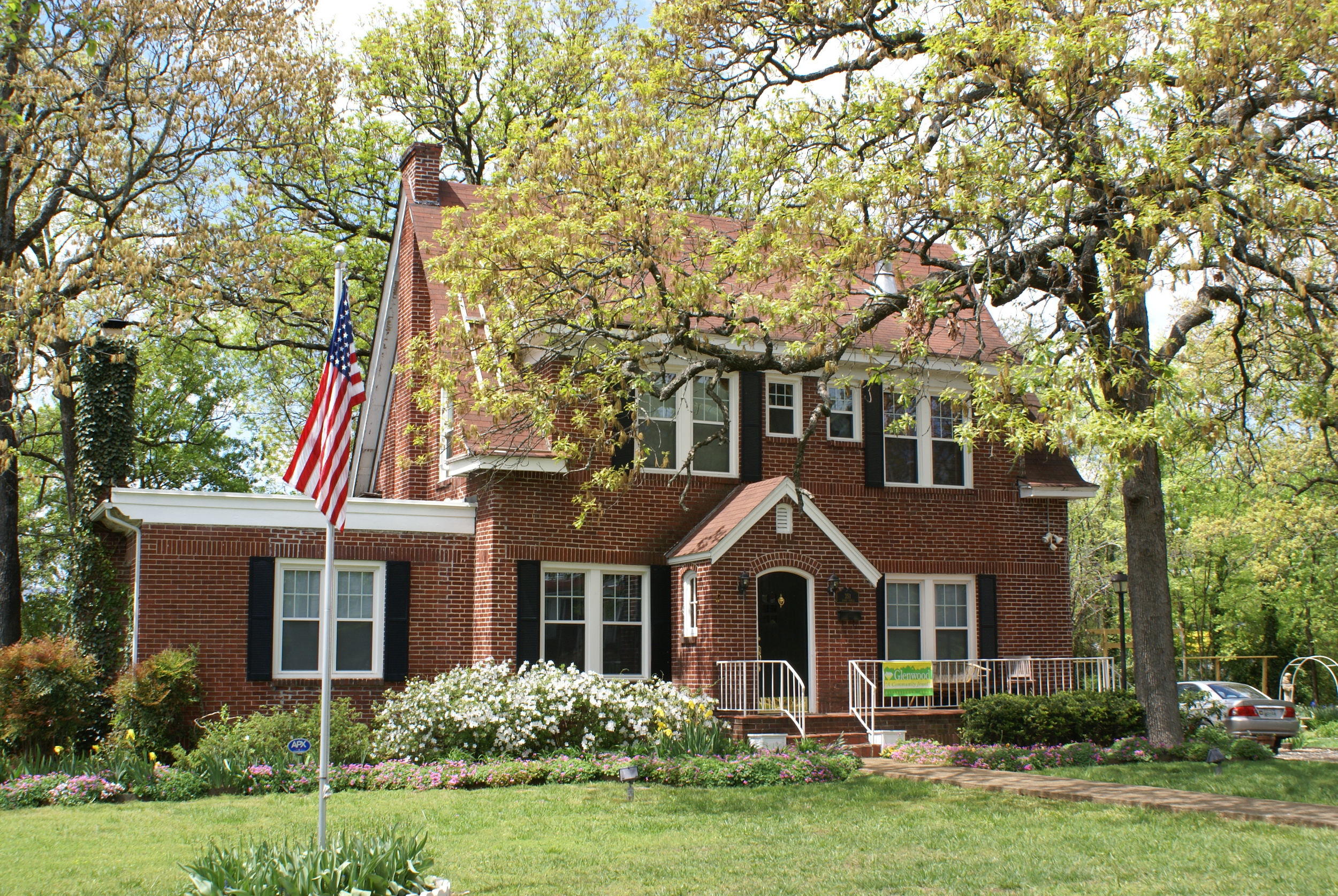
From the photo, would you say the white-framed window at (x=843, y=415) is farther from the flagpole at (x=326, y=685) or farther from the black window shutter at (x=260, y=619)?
the flagpole at (x=326, y=685)

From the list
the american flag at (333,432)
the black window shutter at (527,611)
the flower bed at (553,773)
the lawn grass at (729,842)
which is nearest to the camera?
the lawn grass at (729,842)

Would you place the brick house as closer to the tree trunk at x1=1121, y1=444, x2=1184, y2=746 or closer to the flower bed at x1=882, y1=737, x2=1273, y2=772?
the flower bed at x1=882, y1=737, x2=1273, y2=772

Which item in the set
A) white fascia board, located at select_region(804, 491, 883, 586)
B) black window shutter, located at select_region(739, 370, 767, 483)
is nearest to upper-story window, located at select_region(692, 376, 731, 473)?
black window shutter, located at select_region(739, 370, 767, 483)

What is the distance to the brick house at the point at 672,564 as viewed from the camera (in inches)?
610

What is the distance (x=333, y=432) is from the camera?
8250 mm

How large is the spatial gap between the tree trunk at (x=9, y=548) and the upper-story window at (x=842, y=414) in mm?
15154

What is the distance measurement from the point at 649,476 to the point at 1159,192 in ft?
27.8

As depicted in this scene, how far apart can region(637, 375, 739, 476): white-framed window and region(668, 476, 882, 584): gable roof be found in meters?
0.79

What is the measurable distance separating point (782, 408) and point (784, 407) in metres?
0.04

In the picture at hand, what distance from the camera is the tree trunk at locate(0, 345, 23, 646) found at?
21.7m

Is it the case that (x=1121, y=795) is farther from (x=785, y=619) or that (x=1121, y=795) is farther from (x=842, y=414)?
(x=842, y=414)

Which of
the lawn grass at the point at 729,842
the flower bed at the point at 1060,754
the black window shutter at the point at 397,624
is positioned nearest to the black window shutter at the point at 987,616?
the flower bed at the point at 1060,754

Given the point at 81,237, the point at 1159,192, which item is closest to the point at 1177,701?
the point at 1159,192

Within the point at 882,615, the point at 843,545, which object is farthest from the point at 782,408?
the point at 882,615
